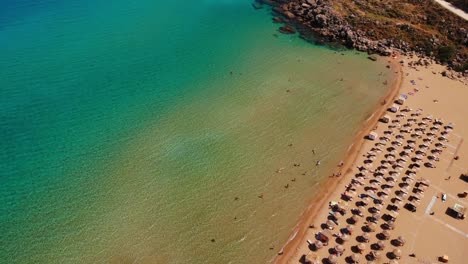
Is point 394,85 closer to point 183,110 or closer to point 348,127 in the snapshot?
point 348,127

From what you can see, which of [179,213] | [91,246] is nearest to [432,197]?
[179,213]

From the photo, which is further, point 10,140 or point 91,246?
point 10,140

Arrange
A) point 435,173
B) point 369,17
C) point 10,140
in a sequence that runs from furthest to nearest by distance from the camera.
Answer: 1. point 369,17
2. point 10,140
3. point 435,173

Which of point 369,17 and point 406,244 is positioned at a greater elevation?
point 369,17

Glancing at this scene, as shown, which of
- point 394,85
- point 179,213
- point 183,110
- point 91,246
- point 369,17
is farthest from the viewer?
point 369,17

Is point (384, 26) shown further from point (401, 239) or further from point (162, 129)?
point (162, 129)

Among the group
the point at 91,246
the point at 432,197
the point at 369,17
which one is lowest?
the point at 91,246

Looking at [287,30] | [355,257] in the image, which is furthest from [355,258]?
[287,30]
